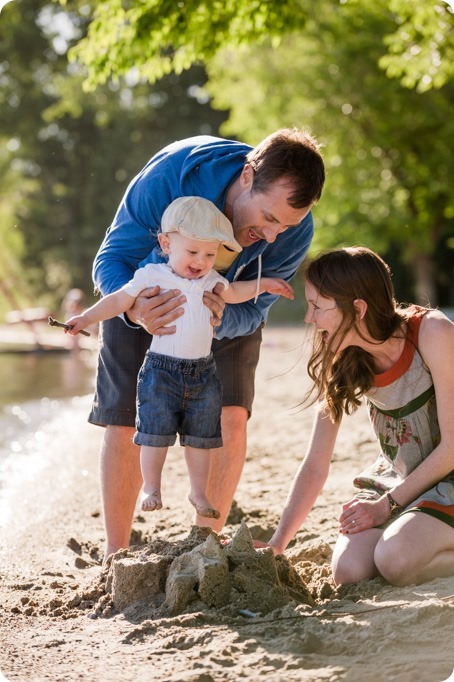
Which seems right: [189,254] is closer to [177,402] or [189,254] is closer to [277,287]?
[277,287]

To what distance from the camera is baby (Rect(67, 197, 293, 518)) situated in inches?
146

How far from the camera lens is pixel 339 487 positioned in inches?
216

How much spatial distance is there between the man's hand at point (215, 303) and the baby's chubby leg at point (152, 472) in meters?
0.56

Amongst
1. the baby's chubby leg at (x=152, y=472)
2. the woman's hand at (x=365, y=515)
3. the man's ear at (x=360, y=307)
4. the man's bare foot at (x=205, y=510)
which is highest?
the man's ear at (x=360, y=307)

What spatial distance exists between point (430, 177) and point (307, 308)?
63.1 ft

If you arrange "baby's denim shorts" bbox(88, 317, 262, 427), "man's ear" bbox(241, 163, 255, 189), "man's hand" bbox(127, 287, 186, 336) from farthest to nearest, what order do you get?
"baby's denim shorts" bbox(88, 317, 262, 427) < "man's ear" bbox(241, 163, 255, 189) < "man's hand" bbox(127, 287, 186, 336)

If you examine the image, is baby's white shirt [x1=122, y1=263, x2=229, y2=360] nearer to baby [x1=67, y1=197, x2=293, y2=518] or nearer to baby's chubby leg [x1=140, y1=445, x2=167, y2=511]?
baby [x1=67, y1=197, x2=293, y2=518]

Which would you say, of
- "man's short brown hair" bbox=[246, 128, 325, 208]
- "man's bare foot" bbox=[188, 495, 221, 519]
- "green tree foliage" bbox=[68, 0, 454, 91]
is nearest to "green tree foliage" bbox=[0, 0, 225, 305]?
"green tree foliage" bbox=[68, 0, 454, 91]

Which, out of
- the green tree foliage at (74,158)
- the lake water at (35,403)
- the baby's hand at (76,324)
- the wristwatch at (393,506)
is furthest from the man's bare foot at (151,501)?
the green tree foliage at (74,158)

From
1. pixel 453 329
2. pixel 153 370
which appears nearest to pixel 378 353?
pixel 453 329

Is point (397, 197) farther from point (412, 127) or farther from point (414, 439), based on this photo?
point (414, 439)

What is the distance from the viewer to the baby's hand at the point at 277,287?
3.95 m

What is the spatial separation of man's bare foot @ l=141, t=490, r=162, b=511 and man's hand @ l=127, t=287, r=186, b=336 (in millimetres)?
636

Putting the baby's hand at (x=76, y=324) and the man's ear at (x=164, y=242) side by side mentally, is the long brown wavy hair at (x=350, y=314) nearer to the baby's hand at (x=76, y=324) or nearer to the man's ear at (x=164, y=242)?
Answer: the man's ear at (x=164, y=242)
